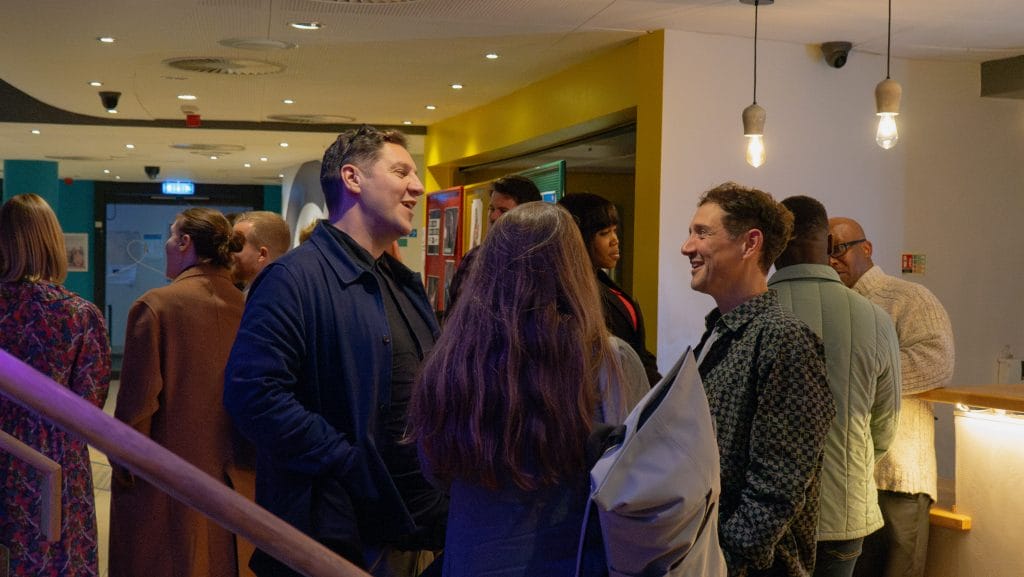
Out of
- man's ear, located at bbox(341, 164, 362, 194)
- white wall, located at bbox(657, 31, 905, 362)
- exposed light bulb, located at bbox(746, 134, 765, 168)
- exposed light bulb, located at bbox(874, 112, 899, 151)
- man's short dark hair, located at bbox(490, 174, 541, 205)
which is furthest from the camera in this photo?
white wall, located at bbox(657, 31, 905, 362)

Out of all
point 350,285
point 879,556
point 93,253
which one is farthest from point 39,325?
point 93,253

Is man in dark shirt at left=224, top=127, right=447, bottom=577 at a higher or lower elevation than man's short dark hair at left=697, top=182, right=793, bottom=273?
lower

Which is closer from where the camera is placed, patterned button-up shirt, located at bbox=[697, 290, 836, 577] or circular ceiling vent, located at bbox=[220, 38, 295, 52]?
patterned button-up shirt, located at bbox=[697, 290, 836, 577]

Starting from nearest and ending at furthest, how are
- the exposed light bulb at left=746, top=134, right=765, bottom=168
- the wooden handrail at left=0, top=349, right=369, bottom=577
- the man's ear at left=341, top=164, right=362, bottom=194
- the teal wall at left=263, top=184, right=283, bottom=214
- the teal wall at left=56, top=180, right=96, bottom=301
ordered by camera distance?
the wooden handrail at left=0, top=349, right=369, bottom=577
the man's ear at left=341, top=164, right=362, bottom=194
the exposed light bulb at left=746, top=134, right=765, bottom=168
the teal wall at left=56, top=180, right=96, bottom=301
the teal wall at left=263, top=184, right=283, bottom=214

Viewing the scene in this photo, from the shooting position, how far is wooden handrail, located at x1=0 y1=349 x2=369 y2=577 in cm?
120

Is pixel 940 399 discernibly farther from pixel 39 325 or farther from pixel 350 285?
pixel 39 325

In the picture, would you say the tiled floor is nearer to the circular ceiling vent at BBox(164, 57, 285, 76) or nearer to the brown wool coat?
the brown wool coat

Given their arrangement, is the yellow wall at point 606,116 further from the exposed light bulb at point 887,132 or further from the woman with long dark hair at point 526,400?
the woman with long dark hair at point 526,400

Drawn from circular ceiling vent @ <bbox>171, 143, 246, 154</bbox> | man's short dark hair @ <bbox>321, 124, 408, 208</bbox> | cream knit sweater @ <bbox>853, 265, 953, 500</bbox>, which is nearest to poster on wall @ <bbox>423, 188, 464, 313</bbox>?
circular ceiling vent @ <bbox>171, 143, 246, 154</bbox>

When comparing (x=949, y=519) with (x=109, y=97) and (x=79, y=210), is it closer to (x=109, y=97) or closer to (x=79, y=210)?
(x=109, y=97)

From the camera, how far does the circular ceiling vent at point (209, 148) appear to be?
1443 cm

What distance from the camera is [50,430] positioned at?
3428mm

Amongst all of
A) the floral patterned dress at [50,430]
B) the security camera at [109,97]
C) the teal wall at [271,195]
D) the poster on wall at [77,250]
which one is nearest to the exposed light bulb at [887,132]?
the floral patterned dress at [50,430]

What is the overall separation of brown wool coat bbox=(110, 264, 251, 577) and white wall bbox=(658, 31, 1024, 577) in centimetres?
337
